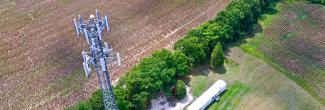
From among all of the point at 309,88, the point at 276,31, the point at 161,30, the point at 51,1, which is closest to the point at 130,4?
the point at 161,30

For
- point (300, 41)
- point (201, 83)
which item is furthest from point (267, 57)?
point (201, 83)

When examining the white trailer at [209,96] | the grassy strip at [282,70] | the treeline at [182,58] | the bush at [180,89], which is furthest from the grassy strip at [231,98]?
the grassy strip at [282,70]

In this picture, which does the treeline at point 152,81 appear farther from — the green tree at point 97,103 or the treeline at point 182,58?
the green tree at point 97,103

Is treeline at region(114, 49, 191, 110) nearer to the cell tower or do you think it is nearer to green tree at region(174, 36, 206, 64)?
green tree at region(174, 36, 206, 64)

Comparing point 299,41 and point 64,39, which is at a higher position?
point 64,39

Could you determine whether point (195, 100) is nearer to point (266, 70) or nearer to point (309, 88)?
point (266, 70)

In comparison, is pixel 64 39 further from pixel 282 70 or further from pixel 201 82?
pixel 282 70
